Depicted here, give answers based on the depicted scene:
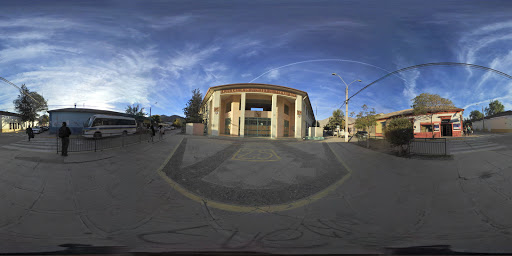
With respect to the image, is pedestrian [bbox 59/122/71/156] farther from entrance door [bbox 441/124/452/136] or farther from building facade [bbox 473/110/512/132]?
building facade [bbox 473/110/512/132]

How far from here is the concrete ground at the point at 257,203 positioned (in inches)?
74.9

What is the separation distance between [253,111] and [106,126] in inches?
496

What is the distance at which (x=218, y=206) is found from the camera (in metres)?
2.48

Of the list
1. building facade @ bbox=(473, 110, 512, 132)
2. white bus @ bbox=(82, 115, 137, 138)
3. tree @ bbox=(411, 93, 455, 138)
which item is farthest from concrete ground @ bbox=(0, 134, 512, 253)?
white bus @ bbox=(82, 115, 137, 138)

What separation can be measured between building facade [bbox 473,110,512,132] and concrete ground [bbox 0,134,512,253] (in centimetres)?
69


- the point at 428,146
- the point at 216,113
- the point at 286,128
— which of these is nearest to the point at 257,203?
the point at 428,146

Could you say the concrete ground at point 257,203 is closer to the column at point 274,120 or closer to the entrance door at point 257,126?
the column at point 274,120

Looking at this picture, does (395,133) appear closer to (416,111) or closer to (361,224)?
(416,111)

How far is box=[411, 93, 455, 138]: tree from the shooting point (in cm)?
348

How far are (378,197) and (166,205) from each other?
347 cm

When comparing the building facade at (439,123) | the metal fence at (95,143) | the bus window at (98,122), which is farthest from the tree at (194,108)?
the building facade at (439,123)

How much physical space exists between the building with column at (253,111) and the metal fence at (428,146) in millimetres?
12825

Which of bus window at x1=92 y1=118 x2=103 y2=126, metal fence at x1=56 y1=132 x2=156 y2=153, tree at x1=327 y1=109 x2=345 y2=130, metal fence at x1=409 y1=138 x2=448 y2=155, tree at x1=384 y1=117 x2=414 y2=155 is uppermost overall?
tree at x1=327 y1=109 x2=345 y2=130

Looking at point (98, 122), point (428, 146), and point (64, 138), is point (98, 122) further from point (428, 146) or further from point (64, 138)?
point (428, 146)
